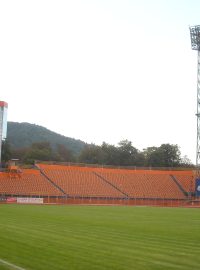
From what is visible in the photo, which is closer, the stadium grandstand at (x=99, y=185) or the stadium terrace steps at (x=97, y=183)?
the stadium grandstand at (x=99, y=185)

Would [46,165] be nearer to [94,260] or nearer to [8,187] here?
[8,187]

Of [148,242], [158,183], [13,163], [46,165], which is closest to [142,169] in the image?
[158,183]

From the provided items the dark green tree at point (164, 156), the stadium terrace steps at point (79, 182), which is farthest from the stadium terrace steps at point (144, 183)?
the dark green tree at point (164, 156)

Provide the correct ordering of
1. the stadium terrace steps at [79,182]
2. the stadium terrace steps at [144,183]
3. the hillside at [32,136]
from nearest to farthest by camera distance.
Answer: the stadium terrace steps at [79,182]
the stadium terrace steps at [144,183]
the hillside at [32,136]

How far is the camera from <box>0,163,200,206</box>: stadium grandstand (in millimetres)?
66062

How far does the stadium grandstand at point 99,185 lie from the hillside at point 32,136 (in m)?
67.8

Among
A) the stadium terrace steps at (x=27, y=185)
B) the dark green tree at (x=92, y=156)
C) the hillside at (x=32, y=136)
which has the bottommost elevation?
the stadium terrace steps at (x=27, y=185)

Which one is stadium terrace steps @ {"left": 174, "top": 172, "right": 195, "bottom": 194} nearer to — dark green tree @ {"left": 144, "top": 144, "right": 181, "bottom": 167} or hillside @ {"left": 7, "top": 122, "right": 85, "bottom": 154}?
dark green tree @ {"left": 144, "top": 144, "right": 181, "bottom": 167}

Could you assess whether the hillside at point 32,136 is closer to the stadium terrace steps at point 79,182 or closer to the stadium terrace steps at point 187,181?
the stadium terrace steps at point 79,182

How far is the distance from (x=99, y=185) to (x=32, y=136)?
267 ft

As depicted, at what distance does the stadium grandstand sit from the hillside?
67.8 m

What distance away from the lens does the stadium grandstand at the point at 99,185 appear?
66.1 metres

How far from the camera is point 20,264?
33.4 ft

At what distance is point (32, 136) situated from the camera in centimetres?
15112
